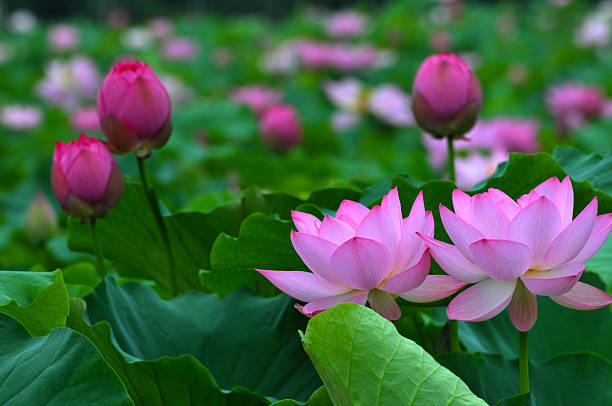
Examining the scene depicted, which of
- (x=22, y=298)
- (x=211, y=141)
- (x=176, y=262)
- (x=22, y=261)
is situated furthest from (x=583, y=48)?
(x=22, y=298)

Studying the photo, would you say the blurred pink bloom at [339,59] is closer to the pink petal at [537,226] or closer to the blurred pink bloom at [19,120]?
the blurred pink bloom at [19,120]

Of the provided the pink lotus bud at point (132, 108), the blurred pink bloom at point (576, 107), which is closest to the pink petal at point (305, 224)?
the pink lotus bud at point (132, 108)

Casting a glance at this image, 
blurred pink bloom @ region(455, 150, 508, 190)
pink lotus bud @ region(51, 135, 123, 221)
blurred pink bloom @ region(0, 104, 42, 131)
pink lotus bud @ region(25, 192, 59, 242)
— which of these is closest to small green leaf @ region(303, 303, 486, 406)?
pink lotus bud @ region(51, 135, 123, 221)

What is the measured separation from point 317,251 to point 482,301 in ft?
0.41

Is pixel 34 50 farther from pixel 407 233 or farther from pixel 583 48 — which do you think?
pixel 407 233

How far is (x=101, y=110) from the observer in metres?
0.85

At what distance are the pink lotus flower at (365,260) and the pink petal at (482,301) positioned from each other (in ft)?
0.08

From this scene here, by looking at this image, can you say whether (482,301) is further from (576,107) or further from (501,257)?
(576,107)

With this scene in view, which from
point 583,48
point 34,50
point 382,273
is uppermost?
point 382,273

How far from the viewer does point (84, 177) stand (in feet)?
2.70

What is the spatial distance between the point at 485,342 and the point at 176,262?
1.34 feet

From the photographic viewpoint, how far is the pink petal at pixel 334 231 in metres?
0.57

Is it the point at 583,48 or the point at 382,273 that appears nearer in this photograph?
the point at 382,273

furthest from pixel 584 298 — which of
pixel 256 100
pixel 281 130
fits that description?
pixel 256 100
